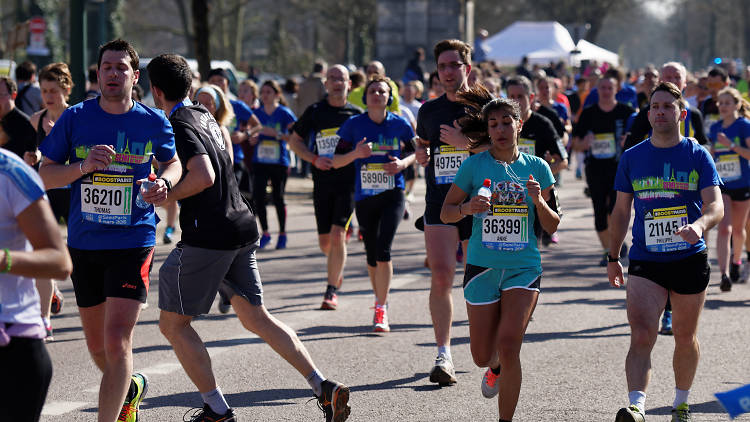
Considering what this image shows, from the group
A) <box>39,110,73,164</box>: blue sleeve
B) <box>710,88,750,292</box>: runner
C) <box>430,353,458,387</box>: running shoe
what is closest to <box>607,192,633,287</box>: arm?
<box>430,353,458,387</box>: running shoe

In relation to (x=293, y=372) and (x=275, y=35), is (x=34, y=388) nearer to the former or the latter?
(x=293, y=372)

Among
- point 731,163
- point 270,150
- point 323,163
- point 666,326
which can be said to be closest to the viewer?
point 666,326

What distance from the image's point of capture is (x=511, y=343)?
5496mm

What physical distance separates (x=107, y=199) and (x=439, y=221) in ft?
8.31

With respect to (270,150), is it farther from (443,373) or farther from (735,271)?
(443,373)

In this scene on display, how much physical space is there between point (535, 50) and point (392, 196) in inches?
992

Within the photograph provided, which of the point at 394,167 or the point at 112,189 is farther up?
the point at 112,189

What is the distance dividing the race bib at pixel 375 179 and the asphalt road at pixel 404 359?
1.05m

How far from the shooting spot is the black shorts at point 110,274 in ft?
17.4

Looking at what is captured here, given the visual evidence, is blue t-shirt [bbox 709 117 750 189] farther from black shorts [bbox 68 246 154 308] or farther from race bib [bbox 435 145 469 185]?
black shorts [bbox 68 246 154 308]

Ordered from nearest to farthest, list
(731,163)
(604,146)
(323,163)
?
(323,163) → (731,163) → (604,146)

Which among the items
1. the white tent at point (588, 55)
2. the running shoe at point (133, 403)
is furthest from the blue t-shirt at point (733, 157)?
the white tent at point (588, 55)

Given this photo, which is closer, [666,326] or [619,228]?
[619,228]

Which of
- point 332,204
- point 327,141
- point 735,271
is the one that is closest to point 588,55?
point 735,271
